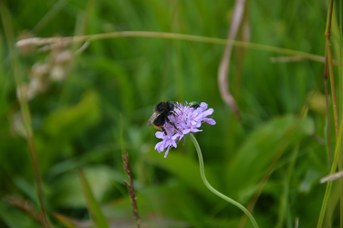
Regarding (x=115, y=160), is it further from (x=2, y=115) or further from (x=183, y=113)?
(x=183, y=113)

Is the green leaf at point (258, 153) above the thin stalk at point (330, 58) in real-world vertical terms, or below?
above

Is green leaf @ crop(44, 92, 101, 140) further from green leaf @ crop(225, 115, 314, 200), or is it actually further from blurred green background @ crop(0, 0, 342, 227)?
green leaf @ crop(225, 115, 314, 200)

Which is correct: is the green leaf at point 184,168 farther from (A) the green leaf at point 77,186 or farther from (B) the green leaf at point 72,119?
(B) the green leaf at point 72,119

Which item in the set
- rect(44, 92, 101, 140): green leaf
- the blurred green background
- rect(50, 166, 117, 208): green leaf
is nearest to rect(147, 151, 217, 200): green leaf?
the blurred green background

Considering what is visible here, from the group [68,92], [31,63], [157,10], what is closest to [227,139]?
[157,10]

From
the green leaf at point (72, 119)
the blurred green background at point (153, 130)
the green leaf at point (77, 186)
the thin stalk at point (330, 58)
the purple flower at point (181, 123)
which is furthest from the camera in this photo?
the green leaf at point (72, 119)

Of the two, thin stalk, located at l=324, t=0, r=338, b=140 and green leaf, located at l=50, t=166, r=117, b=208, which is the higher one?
green leaf, located at l=50, t=166, r=117, b=208

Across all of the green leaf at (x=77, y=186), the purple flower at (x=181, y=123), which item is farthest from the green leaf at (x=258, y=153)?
the purple flower at (x=181, y=123)

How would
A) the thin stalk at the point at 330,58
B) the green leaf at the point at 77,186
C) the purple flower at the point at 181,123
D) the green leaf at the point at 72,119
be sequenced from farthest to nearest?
the green leaf at the point at 72,119
the green leaf at the point at 77,186
the thin stalk at the point at 330,58
the purple flower at the point at 181,123
